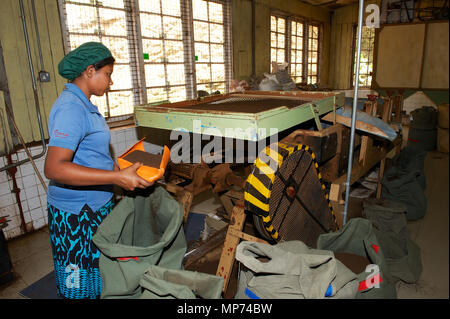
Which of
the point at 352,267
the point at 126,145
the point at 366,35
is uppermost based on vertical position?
the point at 366,35

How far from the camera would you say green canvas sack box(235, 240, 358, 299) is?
1506mm

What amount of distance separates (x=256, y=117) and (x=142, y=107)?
50.1 inches

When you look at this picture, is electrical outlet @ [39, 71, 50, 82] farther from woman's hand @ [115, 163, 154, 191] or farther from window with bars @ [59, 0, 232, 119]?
woman's hand @ [115, 163, 154, 191]

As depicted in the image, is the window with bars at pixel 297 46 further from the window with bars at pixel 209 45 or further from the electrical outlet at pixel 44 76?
the electrical outlet at pixel 44 76

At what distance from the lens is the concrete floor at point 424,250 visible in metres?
0.80

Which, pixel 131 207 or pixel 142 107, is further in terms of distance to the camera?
pixel 142 107

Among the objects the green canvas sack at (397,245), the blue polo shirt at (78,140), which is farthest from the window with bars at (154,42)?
the green canvas sack at (397,245)

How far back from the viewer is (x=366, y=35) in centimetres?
948

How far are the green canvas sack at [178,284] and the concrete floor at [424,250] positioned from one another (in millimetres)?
906

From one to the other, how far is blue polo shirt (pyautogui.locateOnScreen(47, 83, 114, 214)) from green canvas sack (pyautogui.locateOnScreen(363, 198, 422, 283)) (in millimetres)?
2300

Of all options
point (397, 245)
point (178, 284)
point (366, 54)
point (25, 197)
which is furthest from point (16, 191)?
point (366, 54)

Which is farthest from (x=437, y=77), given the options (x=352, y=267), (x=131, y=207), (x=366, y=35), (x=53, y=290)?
(x=366, y=35)

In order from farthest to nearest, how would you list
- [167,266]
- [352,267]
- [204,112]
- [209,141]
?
[209,141] < [204,112] < [352,267] < [167,266]
